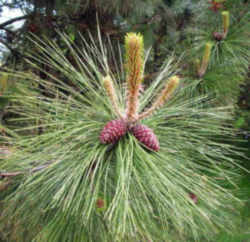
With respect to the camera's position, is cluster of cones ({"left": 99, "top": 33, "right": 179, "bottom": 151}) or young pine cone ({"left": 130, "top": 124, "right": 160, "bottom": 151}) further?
young pine cone ({"left": 130, "top": 124, "right": 160, "bottom": 151})

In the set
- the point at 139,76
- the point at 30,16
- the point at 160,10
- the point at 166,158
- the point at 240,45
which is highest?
the point at 160,10

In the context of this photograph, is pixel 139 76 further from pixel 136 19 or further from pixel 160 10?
pixel 160 10

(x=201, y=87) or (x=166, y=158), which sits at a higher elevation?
(x=201, y=87)

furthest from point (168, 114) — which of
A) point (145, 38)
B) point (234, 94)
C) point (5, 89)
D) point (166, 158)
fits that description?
point (145, 38)

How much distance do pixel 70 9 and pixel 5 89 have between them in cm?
54

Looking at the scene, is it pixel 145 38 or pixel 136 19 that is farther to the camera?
pixel 145 38

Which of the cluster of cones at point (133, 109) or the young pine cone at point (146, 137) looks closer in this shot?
the cluster of cones at point (133, 109)

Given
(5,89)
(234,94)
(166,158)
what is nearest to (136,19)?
(234,94)

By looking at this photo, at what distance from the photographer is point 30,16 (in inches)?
61.4

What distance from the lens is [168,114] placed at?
822mm

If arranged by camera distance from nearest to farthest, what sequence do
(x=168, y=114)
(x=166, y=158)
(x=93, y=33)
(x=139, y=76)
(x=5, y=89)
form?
(x=139, y=76) < (x=166, y=158) < (x=168, y=114) < (x=5, y=89) < (x=93, y=33)

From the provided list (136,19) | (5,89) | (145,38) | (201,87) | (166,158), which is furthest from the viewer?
(145,38)

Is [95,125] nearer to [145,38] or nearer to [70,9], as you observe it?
[70,9]

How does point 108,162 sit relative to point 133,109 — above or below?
below
